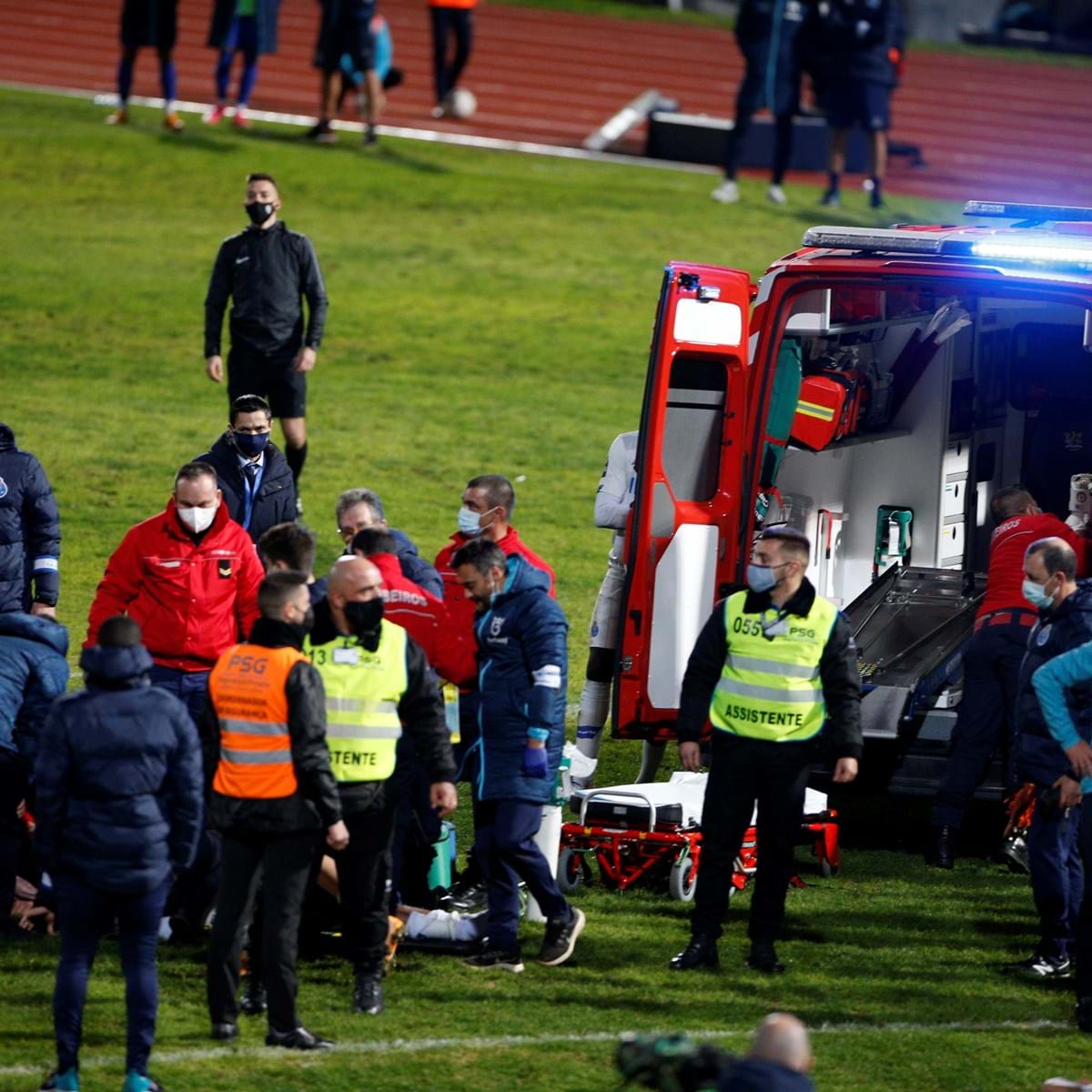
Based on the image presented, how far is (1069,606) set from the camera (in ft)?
26.5

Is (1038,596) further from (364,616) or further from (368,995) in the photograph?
(368,995)

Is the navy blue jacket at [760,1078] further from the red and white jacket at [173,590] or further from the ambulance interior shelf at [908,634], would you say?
the ambulance interior shelf at [908,634]

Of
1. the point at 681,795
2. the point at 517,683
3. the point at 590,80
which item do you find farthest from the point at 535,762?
the point at 590,80

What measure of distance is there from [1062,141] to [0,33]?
47.9ft

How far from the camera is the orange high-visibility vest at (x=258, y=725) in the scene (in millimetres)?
6973

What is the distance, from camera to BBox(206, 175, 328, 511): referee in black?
12.9 meters

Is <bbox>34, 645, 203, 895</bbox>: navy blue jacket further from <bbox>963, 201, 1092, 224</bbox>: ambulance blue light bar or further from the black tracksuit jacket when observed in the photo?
the black tracksuit jacket

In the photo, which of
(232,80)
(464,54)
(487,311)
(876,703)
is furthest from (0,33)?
(876,703)

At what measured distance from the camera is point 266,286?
42.3 ft

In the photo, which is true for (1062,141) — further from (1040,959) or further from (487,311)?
(1040,959)

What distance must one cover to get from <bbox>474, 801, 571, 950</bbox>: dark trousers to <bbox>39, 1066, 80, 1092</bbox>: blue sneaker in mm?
1781

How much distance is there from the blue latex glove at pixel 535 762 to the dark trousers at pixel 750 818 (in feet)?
2.08

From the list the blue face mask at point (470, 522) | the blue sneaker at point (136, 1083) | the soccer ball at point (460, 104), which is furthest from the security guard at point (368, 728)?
the soccer ball at point (460, 104)

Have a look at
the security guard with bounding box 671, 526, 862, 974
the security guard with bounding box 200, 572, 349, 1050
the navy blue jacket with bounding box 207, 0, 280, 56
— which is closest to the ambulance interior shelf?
the security guard with bounding box 671, 526, 862, 974
